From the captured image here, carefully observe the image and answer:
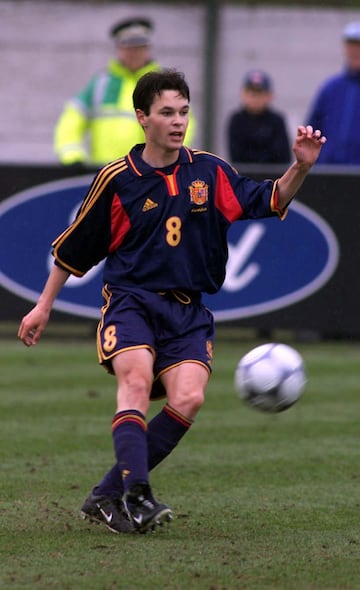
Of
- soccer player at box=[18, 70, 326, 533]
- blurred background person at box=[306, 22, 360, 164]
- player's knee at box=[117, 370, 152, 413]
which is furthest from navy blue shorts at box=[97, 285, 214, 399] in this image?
blurred background person at box=[306, 22, 360, 164]

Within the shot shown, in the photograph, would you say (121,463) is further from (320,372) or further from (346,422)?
(320,372)

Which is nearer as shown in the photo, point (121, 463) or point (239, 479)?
point (121, 463)

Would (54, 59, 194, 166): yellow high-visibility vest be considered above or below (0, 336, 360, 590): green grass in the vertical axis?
above

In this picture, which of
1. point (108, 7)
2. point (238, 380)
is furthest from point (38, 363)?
point (108, 7)

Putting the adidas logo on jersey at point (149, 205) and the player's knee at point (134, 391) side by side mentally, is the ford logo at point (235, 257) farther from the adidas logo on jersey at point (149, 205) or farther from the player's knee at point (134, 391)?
the player's knee at point (134, 391)

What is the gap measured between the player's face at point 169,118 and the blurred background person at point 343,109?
7134mm

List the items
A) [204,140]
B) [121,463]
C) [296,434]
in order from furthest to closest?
[204,140], [296,434], [121,463]

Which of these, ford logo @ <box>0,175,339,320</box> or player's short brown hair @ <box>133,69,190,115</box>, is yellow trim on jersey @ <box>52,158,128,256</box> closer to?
player's short brown hair @ <box>133,69,190,115</box>

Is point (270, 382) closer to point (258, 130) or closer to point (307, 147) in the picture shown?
point (307, 147)

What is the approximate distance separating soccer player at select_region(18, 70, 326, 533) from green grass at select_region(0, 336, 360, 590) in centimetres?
42

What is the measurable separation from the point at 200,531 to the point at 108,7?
41.4 ft

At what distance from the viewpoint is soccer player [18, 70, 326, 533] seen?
19.7 feet

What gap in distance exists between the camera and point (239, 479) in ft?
24.0

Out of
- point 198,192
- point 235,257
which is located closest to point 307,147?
point 198,192
